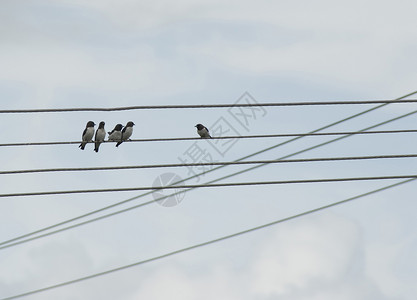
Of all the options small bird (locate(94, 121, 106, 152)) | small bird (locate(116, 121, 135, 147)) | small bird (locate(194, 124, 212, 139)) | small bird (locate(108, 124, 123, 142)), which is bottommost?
small bird (locate(194, 124, 212, 139))

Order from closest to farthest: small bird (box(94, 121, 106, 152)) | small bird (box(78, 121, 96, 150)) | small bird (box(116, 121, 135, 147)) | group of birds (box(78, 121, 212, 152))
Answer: small bird (box(116, 121, 135, 147))
group of birds (box(78, 121, 212, 152))
small bird (box(78, 121, 96, 150))
small bird (box(94, 121, 106, 152))

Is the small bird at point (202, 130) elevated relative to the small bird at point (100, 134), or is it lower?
lower

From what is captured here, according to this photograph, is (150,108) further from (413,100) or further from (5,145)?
(413,100)

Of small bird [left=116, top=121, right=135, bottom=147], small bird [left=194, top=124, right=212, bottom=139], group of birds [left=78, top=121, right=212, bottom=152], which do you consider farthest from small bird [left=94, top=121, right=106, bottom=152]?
small bird [left=194, top=124, right=212, bottom=139]

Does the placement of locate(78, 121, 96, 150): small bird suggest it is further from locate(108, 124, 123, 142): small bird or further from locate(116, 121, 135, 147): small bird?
locate(116, 121, 135, 147): small bird

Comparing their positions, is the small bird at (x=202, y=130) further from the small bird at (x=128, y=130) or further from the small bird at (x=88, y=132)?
the small bird at (x=88, y=132)

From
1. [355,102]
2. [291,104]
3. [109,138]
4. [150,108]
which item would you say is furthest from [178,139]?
[109,138]

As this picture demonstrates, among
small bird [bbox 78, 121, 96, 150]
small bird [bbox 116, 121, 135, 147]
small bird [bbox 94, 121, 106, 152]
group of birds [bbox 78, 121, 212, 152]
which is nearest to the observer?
small bird [bbox 116, 121, 135, 147]

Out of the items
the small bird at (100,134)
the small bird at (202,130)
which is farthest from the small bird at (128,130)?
the small bird at (202,130)

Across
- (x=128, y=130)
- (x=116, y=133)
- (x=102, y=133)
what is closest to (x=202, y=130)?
(x=128, y=130)

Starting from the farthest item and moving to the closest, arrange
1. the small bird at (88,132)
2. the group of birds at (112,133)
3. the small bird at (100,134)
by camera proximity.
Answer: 1. the small bird at (100,134)
2. the small bird at (88,132)
3. the group of birds at (112,133)

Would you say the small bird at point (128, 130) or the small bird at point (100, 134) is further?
the small bird at point (100, 134)

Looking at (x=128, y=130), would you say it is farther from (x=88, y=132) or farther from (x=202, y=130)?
(x=202, y=130)

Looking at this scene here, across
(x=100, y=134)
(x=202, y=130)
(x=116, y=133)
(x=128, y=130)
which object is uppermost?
(x=100, y=134)
